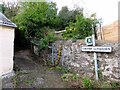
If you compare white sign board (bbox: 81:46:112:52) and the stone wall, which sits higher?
white sign board (bbox: 81:46:112:52)

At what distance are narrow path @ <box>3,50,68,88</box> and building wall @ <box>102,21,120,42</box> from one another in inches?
128

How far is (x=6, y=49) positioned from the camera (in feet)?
34.7

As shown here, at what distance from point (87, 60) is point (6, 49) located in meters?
4.04

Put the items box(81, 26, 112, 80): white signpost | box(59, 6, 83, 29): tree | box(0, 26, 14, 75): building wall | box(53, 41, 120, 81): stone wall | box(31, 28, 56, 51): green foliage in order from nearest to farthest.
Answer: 1. box(53, 41, 120, 81): stone wall
2. box(81, 26, 112, 80): white signpost
3. box(0, 26, 14, 75): building wall
4. box(31, 28, 56, 51): green foliage
5. box(59, 6, 83, 29): tree

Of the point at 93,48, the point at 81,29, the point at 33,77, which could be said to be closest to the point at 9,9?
the point at 81,29

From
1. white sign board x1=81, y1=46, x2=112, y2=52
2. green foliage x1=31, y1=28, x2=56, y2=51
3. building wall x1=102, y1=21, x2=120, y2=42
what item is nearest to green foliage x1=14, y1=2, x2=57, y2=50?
green foliage x1=31, y1=28, x2=56, y2=51

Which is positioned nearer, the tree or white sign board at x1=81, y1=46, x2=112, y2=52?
white sign board at x1=81, y1=46, x2=112, y2=52

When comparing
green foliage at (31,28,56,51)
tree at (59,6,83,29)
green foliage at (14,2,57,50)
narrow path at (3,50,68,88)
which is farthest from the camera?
tree at (59,6,83,29)

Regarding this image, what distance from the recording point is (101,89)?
29.4 ft

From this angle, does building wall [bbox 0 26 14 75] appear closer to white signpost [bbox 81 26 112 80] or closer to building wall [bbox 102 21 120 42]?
white signpost [bbox 81 26 112 80]

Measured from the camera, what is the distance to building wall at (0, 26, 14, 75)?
1024 centimetres

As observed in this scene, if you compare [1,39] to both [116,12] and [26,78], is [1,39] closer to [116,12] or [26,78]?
[26,78]

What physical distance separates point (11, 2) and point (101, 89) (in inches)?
565

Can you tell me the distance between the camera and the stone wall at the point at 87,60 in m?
9.52
